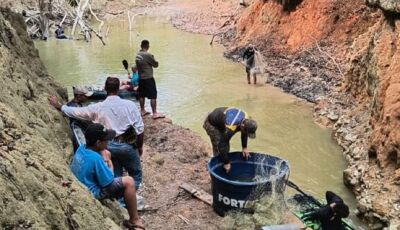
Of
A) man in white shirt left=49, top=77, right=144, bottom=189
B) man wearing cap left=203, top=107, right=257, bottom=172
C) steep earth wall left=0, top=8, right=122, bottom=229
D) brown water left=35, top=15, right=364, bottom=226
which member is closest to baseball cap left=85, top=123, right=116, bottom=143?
steep earth wall left=0, top=8, right=122, bottom=229

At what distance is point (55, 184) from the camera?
12.8 feet

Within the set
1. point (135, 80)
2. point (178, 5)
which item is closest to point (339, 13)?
point (135, 80)

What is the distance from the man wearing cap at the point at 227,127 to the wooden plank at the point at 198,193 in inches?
19.8

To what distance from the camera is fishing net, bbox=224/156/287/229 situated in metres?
6.29

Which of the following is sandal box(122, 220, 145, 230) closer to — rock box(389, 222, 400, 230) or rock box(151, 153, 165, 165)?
rock box(151, 153, 165, 165)

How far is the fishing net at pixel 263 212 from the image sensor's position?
248 inches

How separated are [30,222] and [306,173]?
301 inches

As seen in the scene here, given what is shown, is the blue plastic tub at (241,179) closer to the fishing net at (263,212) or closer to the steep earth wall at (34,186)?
the fishing net at (263,212)

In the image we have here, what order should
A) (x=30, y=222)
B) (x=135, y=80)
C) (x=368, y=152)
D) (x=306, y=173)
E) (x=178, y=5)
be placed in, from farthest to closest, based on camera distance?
(x=178, y=5)
(x=135, y=80)
(x=306, y=173)
(x=368, y=152)
(x=30, y=222)

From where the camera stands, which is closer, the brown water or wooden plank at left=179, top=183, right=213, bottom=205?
wooden plank at left=179, top=183, right=213, bottom=205

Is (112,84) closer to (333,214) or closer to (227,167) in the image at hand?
(227,167)

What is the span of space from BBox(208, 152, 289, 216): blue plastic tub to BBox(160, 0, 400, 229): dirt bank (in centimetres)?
179

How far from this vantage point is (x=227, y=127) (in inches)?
269

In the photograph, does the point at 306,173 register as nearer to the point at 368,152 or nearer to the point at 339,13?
the point at 368,152
